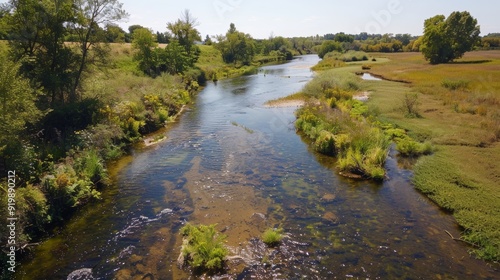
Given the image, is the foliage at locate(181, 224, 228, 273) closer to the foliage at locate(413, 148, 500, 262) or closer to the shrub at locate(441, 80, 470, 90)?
the foliage at locate(413, 148, 500, 262)

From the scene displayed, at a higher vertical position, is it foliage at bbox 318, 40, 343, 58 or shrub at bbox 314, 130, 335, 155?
foliage at bbox 318, 40, 343, 58

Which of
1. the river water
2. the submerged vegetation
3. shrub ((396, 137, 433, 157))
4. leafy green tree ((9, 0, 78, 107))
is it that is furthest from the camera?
shrub ((396, 137, 433, 157))

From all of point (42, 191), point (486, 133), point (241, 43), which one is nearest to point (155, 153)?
point (42, 191)

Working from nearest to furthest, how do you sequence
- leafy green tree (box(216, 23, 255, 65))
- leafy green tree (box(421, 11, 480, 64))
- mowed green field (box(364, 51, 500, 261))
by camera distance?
mowed green field (box(364, 51, 500, 261)), leafy green tree (box(421, 11, 480, 64)), leafy green tree (box(216, 23, 255, 65))

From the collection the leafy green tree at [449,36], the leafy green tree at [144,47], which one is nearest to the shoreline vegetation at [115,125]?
the leafy green tree at [144,47]

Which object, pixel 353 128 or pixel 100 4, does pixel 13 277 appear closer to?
pixel 353 128

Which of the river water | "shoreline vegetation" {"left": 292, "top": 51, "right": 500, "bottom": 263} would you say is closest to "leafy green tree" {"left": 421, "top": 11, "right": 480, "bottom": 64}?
"shoreline vegetation" {"left": 292, "top": 51, "right": 500, "bottom": 263}
